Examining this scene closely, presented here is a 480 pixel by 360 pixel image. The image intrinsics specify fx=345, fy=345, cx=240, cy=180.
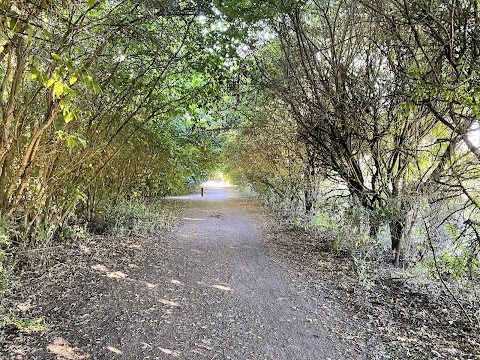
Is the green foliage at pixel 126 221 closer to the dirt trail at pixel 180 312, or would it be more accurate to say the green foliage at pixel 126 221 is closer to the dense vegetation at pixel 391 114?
the dirt trail at pixel 180 312

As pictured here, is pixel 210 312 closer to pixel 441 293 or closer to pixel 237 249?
pixel 441 293

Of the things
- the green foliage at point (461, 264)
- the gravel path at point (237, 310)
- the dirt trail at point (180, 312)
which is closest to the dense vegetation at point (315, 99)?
the green foliage at point (461, 264)

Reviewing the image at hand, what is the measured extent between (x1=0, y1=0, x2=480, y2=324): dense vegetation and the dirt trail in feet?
3.94

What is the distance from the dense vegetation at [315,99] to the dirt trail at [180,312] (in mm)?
1200

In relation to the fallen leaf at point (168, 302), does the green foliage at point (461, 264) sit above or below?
above

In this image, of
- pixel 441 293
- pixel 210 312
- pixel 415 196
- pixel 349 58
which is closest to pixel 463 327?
pixel 441 293

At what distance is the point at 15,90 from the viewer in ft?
13.8

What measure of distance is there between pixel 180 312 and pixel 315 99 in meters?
4.90

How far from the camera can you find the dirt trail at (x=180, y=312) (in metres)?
3.30

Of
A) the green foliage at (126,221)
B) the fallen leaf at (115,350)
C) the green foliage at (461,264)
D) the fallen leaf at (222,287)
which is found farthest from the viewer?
the green foliage at (126,221)

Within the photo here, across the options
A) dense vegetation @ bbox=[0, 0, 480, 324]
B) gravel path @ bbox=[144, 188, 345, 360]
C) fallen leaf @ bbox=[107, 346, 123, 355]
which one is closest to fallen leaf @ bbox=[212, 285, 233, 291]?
gravel path @ bbox=[144, 188, 345, 360]

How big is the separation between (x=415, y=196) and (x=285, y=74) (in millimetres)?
3625

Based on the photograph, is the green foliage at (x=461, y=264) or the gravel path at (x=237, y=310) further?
the green foliage at (x=461, y=264)

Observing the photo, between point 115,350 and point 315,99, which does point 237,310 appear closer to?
point 115,350
